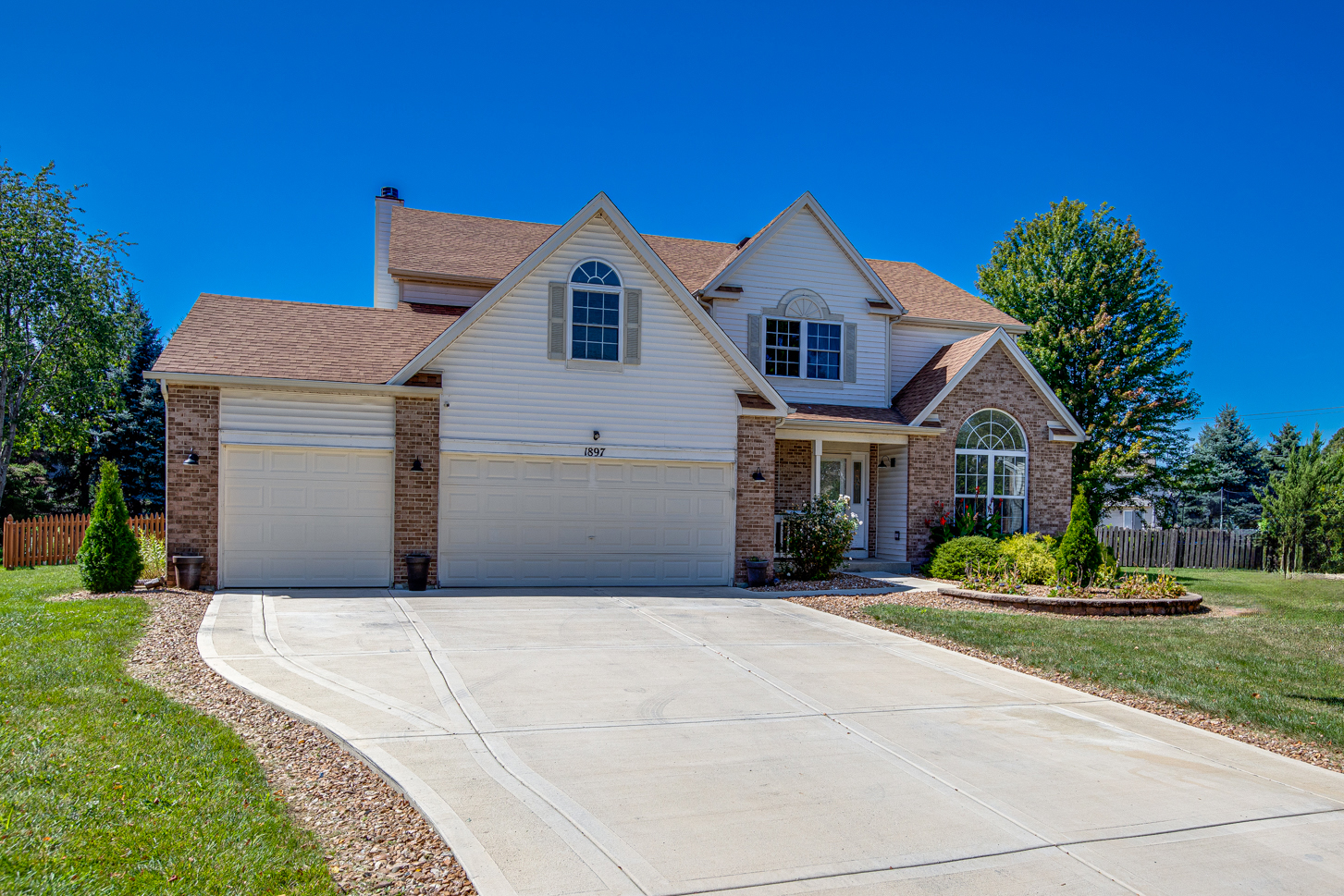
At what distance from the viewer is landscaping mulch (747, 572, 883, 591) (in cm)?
1535

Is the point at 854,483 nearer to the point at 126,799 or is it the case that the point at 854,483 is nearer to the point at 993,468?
the point at 993,468

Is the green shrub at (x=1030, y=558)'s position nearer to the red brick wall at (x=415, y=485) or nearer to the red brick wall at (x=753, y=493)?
the red brick wall at (x=753, y=493)

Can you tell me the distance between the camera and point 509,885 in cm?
397

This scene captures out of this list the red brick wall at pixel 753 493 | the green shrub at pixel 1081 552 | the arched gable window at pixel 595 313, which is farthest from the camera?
the red brick wall at pixel 753 493

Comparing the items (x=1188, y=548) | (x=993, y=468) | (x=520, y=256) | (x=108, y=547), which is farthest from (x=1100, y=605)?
(x=108, y=547)

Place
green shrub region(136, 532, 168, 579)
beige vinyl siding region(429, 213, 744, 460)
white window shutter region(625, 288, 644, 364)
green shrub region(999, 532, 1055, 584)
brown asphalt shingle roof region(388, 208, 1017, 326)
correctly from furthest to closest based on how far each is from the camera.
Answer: brown asphalt shingle roof region(388, 208, 1017, 326)
green shrub region(999, 532, 1055, 584)
white window shutter region(625, 288, 644, 364)
beige vinyl siding region(429, 213, 744, 460)
green shrub region(136, 532, 168, 579)

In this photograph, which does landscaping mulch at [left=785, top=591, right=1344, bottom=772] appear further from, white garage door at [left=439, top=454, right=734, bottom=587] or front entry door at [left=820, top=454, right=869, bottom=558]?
front entry door at [left=820, top=454, right=869, bottom=558]

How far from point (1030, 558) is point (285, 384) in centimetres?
1298

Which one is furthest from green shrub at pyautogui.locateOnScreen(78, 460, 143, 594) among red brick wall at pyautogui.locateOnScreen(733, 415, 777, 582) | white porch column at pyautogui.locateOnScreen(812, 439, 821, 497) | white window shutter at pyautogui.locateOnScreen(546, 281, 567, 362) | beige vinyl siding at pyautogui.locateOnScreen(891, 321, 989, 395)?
beige vinyl siding at pyautogui.locateOnScreen(891, 321, 989, 395)

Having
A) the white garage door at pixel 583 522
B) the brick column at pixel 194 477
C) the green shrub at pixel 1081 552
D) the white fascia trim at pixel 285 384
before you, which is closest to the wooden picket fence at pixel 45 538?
the brick column at pixel 194 477

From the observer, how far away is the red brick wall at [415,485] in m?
14.1

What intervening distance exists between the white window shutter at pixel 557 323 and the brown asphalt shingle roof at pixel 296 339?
2471 millimetres

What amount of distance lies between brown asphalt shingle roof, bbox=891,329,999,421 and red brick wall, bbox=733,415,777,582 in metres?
4.70

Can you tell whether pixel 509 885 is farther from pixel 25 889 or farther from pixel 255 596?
pixel 255 596
